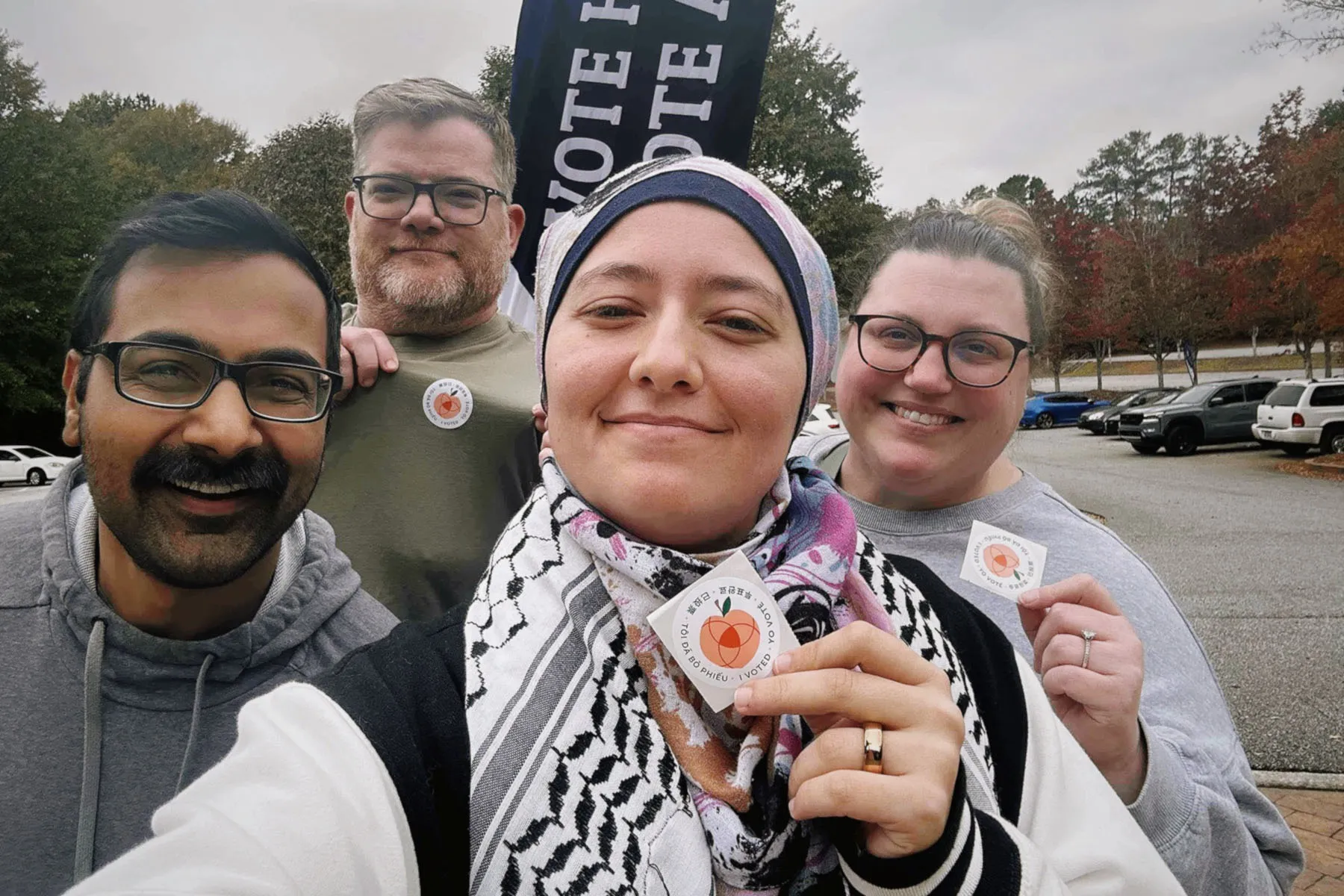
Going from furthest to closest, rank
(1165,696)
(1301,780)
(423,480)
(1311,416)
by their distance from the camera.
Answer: (1311,416)
(1301,780)
(423,480)
(1165,696)

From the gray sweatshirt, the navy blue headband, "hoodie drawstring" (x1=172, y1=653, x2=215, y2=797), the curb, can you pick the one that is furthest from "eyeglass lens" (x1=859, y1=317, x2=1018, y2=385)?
the curb

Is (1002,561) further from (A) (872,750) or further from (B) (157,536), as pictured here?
(B) (157,536)

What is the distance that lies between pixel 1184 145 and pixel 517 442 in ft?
283

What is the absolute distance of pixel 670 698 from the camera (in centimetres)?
125

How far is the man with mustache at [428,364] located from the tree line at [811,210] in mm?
12517

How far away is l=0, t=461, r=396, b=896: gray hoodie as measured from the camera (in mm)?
1544

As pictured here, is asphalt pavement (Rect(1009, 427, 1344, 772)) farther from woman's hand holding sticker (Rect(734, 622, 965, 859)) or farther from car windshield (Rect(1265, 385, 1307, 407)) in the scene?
woman's hand holding sticker (Rect(734, 622, 965, 859))

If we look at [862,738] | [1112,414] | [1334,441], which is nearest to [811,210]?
[1112,414]

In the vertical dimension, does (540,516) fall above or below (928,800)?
above

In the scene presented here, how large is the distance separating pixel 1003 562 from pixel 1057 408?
1359 inches

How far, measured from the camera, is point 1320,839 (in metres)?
4.05

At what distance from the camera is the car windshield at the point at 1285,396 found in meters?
18.7

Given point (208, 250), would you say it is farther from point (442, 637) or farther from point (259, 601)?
point (442, 637)

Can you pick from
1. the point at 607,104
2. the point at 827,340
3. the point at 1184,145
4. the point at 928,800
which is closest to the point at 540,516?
the point at 827,340
